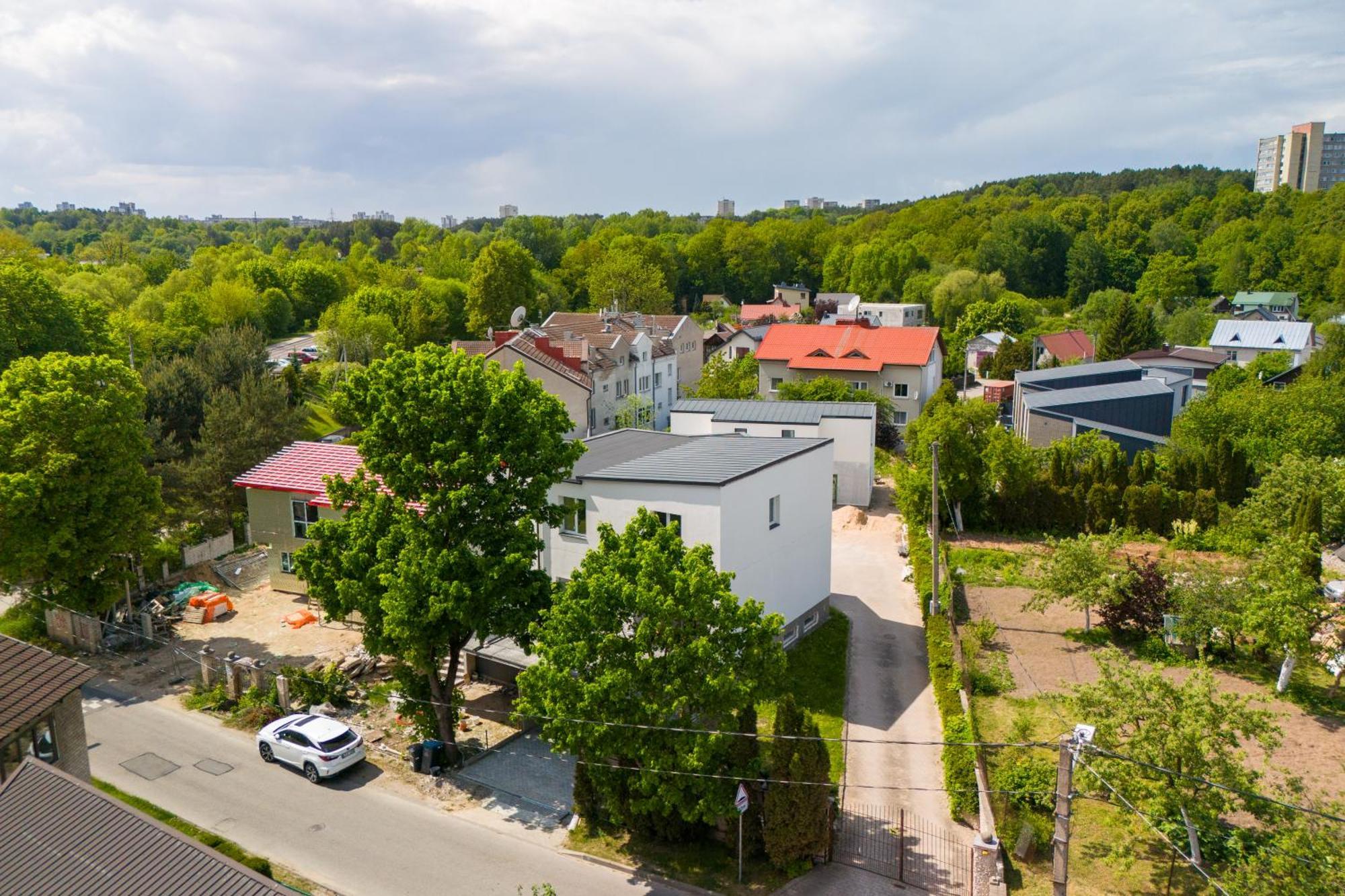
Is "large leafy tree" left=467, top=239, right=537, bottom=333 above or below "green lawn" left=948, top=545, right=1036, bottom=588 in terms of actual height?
above

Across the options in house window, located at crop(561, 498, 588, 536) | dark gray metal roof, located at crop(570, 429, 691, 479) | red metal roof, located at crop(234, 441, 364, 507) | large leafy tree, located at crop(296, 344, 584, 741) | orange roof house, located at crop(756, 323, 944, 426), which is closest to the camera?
large leafy tree, located at crop(296, 344, 584, 741)

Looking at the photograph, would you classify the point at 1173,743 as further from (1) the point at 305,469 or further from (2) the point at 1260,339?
(2) the point at 1260,339

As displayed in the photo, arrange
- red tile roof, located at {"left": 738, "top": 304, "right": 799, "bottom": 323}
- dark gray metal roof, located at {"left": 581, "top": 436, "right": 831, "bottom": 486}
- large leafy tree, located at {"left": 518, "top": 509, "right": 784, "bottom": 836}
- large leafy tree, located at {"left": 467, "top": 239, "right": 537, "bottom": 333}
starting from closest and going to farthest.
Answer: large leafy tree, located at {"left": 518, "top": 509, "right": 784, "bottom": 836} < dark gray metal roof, located at {"left": 581, "top": 436, "right": 831, "bottom": 486} < large leafy tree, located at {"left": 467, "top": 239, "right": 537, "bottom": 333} < red tile roof, located at {"left": 738, "top": 304, "right": 799, "bottom": 323}

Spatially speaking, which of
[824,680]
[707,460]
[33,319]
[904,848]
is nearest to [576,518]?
[707,460]

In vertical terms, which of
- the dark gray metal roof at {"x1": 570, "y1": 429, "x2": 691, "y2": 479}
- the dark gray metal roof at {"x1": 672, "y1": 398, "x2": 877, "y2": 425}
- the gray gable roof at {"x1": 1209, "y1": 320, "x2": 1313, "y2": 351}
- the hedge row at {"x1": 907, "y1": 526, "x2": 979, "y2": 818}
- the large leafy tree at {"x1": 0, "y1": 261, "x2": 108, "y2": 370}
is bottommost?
the hedge row at {"x1": 907, "y1": 526, "x2": 979, "y2": 818}

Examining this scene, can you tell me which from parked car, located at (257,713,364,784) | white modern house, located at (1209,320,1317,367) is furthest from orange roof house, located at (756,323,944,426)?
parked car, located at (257,713,364,784)

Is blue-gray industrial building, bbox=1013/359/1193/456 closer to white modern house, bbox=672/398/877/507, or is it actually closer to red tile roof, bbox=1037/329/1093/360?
white modern house, bbox=672/398/877/507

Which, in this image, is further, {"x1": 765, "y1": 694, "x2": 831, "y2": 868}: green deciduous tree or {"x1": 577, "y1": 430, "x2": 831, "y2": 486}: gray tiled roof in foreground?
{"x1": 577, "y1": 430, "x2": 831, "y2": 486}: gray tiled roof in foreground

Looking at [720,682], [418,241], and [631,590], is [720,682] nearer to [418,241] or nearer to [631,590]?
[631,590]
